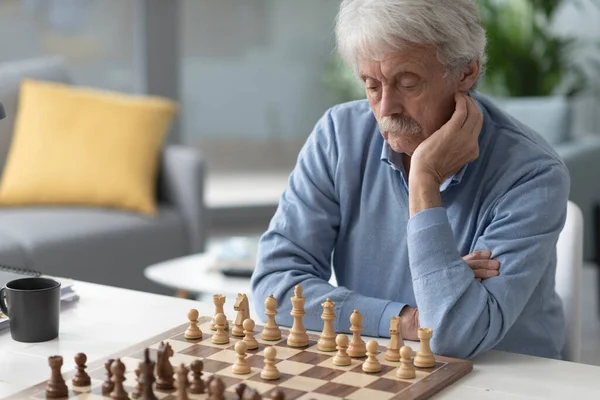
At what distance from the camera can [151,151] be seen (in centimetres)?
400

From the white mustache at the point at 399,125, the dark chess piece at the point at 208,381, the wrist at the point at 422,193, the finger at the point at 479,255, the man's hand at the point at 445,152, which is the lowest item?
the dark chess piece at the point at 208,381

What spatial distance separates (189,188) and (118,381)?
2707 millimetres

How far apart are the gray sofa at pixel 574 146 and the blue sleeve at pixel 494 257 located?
9.98ft

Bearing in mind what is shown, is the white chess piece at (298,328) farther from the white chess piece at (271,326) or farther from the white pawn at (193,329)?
the white pawn at (193,329)

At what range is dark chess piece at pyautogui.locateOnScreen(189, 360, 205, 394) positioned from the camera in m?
1.32

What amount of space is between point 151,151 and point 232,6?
173 centimetres

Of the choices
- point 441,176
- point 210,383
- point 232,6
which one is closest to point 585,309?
point 232,6

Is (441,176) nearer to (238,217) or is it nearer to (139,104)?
(139,104)

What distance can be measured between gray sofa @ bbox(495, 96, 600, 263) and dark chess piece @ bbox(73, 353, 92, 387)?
11.9 feet

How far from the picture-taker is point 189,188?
4.00 m

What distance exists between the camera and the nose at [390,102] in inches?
69.0

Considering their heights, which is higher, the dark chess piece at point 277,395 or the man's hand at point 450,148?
the man's hand at point 450,148

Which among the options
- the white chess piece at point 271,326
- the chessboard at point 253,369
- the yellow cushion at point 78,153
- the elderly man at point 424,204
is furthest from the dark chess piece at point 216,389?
the yellow cushion at point 78,153

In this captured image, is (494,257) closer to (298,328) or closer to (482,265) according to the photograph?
(482,265)
